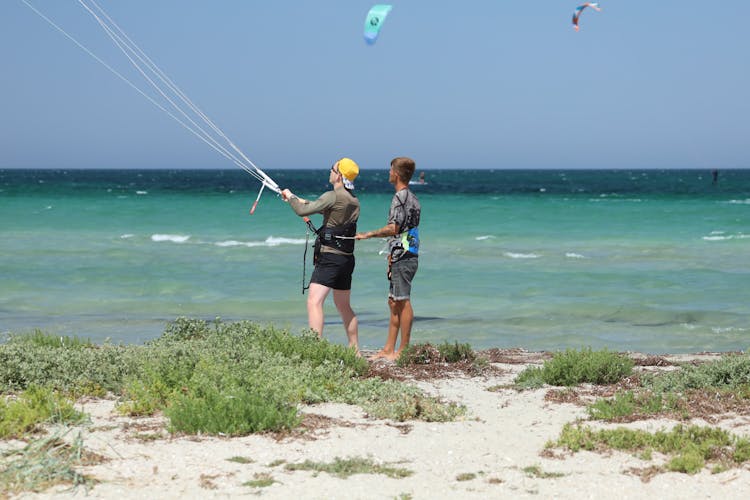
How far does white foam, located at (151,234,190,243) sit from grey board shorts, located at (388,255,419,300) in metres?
22.6

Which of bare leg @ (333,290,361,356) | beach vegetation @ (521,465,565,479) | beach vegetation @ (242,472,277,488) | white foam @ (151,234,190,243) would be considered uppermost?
bare leg @ (333,290,361,356)

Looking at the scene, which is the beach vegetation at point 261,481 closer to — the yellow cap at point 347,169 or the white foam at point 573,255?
the yellow cap at point 347,169

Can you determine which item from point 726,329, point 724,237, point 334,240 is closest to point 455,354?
point 334,240

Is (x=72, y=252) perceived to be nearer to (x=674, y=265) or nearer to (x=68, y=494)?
(x=674, y=265)

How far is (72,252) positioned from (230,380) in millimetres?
20732

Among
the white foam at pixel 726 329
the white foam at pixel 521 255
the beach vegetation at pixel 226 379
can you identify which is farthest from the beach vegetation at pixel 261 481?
the white foam at pixel 521 255

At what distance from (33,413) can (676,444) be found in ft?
13.4

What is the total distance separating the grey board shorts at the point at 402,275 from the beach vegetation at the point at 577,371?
58.9 inches

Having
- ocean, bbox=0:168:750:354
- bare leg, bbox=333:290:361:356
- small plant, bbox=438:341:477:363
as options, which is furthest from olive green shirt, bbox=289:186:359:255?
small plant, bbox=438:341:477:363

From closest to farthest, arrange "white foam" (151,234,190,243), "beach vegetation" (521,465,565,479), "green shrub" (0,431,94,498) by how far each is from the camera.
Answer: "green shrub" (0,431,94,498)
"beach vegetation" (521,465,565,479)
"white foam" (151,234,190,243)

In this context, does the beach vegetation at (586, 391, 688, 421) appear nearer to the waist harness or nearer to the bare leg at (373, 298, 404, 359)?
the bare leg at (373, 298, 404, 359)

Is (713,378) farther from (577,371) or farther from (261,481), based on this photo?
(261,481)

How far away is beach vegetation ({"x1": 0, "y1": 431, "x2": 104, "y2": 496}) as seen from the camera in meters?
5.02

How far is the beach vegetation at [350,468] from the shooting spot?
535cm
